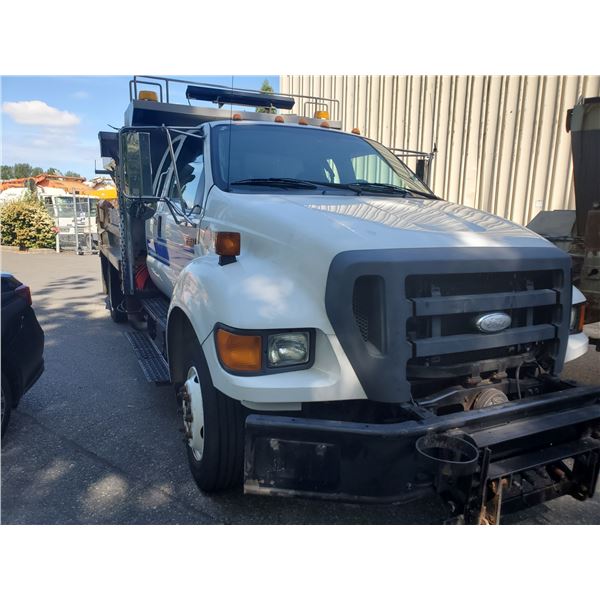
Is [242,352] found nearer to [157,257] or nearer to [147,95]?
[157,257]

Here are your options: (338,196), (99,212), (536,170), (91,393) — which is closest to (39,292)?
(99,212)

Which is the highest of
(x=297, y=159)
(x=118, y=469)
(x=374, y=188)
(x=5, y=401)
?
(x=297, y=159)

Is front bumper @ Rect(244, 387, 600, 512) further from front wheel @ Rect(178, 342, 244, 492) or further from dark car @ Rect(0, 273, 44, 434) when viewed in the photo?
dark car @ Rect(0, 273, 44, 434)

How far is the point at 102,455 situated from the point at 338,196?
7.92ft

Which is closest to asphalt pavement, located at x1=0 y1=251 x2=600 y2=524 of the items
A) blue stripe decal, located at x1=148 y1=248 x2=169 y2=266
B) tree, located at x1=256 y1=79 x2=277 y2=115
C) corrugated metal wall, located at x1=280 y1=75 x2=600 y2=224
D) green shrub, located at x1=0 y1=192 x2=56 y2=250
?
blue stripe decal, located at x1=148 y1=248 x2=169 y2=266

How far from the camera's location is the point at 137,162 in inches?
141

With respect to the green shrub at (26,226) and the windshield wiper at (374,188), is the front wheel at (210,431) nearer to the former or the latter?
the windshield wiper at (374,188)

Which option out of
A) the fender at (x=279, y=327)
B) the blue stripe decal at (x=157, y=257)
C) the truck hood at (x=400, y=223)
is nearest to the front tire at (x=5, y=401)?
the blue stripe decal at (x=157, y=257)

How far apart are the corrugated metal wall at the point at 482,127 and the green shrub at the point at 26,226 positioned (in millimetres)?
13249

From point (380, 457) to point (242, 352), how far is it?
2.49 ft

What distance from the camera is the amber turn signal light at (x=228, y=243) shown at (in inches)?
104

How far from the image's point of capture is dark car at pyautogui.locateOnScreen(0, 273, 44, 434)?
11.4 ft

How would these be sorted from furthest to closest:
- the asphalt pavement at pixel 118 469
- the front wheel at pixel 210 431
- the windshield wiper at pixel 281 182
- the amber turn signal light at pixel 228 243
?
the windshield wiper at pixel 281 182, the asphalt pavement at pixel 118 469, the amber turn signal light at pixel 228 243, the front wheel at pixel 210 431

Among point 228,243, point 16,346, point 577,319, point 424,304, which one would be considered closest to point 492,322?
point 424,304
